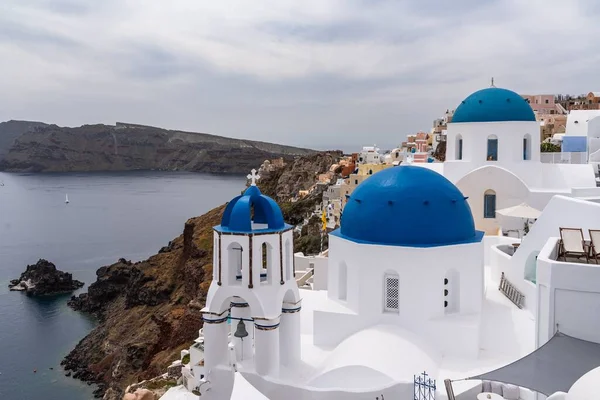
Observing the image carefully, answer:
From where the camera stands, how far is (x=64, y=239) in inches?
2901

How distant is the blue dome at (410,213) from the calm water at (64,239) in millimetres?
24217

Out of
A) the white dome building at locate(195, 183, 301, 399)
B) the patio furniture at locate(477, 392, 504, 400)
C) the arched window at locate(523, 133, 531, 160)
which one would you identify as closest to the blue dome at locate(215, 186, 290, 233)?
the white dome building at locate(195, 183, 301, 399)

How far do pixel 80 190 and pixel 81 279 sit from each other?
99.6 metres

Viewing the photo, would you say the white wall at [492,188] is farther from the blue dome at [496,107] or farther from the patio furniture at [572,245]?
the patio furniture at [572,245]

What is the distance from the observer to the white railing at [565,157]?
25500 mm

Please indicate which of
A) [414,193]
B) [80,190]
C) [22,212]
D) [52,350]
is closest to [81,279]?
[52,350]

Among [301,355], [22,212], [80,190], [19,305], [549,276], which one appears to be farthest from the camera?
[80,190]

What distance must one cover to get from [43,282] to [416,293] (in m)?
45.9

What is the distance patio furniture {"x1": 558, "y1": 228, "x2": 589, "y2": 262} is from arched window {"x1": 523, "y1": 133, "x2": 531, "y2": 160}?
40.0 ft

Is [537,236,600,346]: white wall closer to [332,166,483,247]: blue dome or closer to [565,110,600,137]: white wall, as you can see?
[332,166,483,247]: blue dome

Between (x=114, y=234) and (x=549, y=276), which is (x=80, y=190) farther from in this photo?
(x=549, y=276)

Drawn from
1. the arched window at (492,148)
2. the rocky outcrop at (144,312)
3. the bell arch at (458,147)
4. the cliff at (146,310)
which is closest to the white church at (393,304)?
the arched window at (492,148)

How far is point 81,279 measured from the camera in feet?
175

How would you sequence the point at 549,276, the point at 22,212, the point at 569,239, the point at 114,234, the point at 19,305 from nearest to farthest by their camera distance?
the point at 549,276, the point at 569,239, the point at 19,305, the point at 114,234, the point at 22,212
